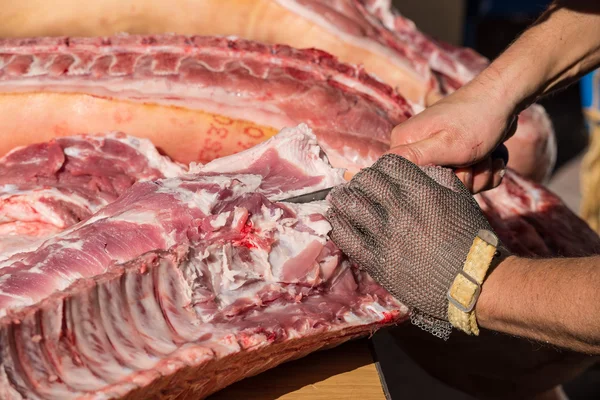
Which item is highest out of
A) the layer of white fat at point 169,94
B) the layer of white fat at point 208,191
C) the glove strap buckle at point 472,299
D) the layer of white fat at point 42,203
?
the layer of white fat at point 169,94

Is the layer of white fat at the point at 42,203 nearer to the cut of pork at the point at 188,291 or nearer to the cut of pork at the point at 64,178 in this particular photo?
the cut of pork at the point at 64,178

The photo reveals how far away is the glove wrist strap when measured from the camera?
1.73 metres

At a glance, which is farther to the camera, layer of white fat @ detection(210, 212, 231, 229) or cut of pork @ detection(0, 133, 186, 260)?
cut of pork @ detection(0, 133, 186, 260)

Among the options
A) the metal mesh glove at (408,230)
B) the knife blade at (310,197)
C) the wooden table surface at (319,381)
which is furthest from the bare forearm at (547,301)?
the knife blade at (310,197)

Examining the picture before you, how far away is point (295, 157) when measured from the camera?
→ 209 cm

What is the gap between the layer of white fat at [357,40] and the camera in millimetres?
2893

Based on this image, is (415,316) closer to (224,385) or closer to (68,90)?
(224,385)

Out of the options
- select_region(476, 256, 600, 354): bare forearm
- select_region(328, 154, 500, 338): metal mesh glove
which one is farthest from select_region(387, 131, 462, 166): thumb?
select_region(476, 256, 600, 354): bare forearm

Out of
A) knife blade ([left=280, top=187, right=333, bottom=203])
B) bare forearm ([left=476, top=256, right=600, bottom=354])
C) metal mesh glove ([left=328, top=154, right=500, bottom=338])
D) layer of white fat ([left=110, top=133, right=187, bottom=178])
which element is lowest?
bare forearm ([left=476, top=256, right=600, bottom=354])

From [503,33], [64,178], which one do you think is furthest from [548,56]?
[503,33]

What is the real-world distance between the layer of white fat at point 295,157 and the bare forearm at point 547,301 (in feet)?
1.84

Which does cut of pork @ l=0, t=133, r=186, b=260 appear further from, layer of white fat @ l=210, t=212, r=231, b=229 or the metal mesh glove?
the metal mesh glove

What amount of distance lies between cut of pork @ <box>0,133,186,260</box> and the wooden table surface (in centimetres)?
67

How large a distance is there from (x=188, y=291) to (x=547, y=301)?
0.84m
